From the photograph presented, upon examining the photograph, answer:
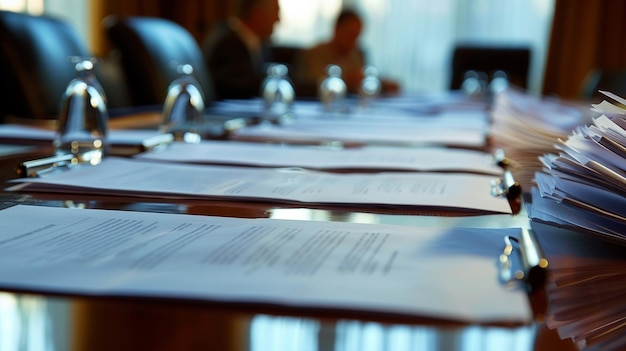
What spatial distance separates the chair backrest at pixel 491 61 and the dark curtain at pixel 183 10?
168 centimetres

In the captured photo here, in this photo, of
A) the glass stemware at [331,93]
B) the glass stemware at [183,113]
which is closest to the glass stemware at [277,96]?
the glass stemware at [331,93]

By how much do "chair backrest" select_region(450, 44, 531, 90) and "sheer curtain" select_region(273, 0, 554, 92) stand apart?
0.64 ft

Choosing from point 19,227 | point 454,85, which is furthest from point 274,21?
point 19,227

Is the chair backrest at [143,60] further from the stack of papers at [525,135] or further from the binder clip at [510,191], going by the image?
the binder clip at [510,191]

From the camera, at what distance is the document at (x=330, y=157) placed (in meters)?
0.95

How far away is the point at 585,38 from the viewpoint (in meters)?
4.91

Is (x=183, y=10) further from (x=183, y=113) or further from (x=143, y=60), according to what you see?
(x=183, y=113)

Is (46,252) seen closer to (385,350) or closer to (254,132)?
(385,350)

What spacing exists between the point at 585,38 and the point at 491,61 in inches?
26.4

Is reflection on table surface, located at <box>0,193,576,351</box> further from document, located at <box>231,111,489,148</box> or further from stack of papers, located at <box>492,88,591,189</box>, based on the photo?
document, located at <box>231,111,489,148</box>

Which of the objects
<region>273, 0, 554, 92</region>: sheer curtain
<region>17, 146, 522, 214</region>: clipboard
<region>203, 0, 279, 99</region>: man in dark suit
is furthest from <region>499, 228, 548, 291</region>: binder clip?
<region>273, 0, 554, 92</region>: sheer curtain

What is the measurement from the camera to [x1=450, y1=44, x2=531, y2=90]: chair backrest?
475 centimetres

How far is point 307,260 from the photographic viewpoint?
461 mm

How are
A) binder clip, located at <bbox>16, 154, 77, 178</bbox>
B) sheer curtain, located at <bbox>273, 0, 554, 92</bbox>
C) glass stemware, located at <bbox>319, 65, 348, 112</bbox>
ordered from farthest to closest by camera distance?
sheer curtain, located at <bbox>273, 0, 554, 92</bbox> → glass stemware, located at <bbox>319, 65, 348, 112</bbox> → binder clip, located at <bbox>16, 154, 77, 178</bbox>
